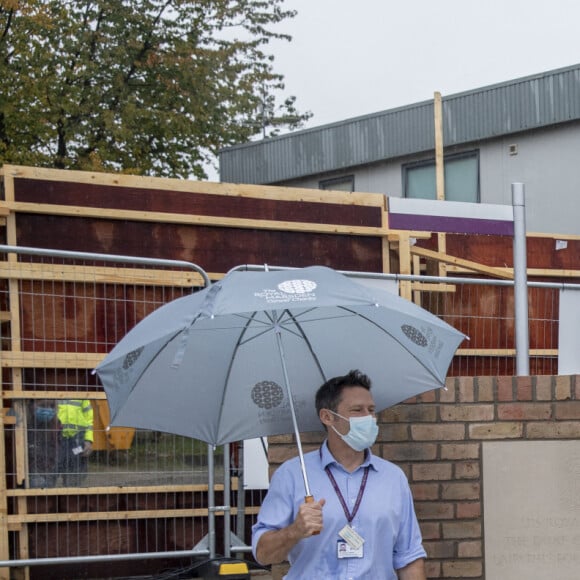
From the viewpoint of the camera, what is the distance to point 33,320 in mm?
8039

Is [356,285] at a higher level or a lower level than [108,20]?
lower

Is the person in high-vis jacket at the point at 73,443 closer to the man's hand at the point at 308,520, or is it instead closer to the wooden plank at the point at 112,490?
the wooden plank at the point at 112,490

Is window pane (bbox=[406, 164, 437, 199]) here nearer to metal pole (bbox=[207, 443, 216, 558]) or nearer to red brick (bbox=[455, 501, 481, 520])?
metal pole (bbox=[207, 443, 216, 558])

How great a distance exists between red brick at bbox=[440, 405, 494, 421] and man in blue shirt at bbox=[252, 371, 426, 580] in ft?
3.75

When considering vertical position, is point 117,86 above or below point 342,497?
above

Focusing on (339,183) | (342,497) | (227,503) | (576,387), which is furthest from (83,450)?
(339,183)

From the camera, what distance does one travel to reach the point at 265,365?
5.16 meters

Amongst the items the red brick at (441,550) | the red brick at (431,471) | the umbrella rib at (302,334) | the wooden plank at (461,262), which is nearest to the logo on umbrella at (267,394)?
the umbrella rib at (302,334)

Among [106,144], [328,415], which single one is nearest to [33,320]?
[328,415]

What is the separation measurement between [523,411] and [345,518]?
170cm

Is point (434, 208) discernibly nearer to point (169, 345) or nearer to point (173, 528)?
point (173, 528)

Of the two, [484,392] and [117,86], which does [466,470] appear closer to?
[484,392]

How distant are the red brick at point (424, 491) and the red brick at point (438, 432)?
232mm

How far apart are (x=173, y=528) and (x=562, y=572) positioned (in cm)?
317
